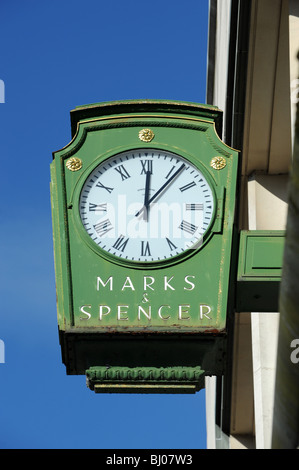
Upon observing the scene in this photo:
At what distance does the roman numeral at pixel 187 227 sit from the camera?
8859 millimetres

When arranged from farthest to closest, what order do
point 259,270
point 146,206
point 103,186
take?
point 103,186
point 146,206
point 259,270

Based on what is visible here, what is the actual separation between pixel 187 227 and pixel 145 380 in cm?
129

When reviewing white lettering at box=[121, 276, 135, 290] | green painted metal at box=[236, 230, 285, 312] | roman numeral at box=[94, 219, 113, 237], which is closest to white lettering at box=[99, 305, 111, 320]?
white lettering at box=[121, 276, 135, 290]

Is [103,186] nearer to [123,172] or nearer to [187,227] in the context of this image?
[123,172]

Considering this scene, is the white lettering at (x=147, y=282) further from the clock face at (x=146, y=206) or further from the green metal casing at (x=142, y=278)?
the clock face at (x=146, y=206)

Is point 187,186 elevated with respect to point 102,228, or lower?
elevated

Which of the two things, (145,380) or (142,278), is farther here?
(142,278)

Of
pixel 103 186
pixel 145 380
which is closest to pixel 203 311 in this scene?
pixel 145 380

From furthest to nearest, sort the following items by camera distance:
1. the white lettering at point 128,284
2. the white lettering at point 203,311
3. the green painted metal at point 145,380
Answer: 1. the white lettering at point 128,284
2. the white lettering at point 203,311
3. the green painted metal at point 145,380

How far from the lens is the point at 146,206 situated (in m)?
8.93

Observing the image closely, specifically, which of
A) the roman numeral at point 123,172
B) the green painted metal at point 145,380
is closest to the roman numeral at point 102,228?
the roman numeral at point 123,172

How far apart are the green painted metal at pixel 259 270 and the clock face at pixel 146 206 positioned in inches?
14.3

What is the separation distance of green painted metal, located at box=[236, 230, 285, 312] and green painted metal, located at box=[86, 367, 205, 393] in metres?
0.73

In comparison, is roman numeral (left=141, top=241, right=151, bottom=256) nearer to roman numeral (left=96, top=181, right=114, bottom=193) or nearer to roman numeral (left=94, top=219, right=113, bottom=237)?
roman numeral (left=94, top=219, right=113, bottom=237)
